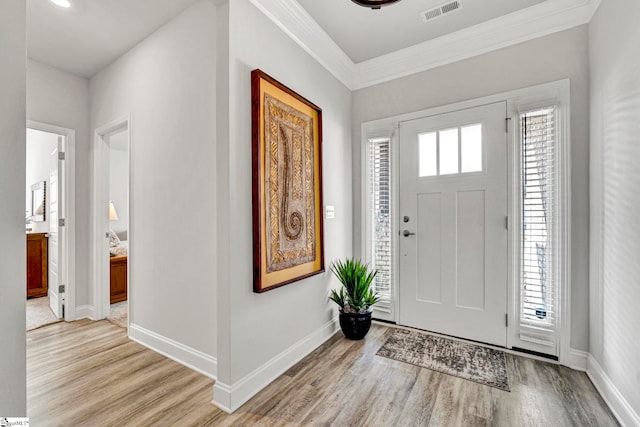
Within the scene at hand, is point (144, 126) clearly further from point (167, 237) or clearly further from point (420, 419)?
point (420, 419)

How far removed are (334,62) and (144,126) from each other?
1.85 metres

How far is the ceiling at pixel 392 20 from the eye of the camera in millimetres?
2246

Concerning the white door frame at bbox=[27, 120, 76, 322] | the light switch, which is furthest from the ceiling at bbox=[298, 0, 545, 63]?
the white door frame at bbox=[27, 120, 76, 322]

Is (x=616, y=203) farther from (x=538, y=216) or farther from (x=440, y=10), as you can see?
(x=440, y=10)

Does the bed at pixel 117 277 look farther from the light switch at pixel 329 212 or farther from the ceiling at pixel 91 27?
the light switch at pixel 329 212

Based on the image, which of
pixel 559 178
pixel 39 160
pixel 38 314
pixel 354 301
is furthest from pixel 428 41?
pixel 39 160

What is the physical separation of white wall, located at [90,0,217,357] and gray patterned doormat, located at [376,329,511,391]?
4.94ft

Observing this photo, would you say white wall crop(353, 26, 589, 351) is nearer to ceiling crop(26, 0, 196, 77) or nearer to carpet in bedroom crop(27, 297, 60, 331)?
ceiling crop(26, 0, 196, 77)

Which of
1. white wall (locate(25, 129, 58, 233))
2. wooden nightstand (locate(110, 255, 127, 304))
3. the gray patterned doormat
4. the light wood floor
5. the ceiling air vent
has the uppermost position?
the ceiling air vent

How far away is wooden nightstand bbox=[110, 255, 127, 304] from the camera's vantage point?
3.81 meters

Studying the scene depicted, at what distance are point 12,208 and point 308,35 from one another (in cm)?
232

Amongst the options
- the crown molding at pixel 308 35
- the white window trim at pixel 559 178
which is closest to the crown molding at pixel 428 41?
the crown molding at pixel 308 35

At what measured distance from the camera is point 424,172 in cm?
283

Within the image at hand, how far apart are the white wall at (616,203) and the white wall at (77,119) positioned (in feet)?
15.1
